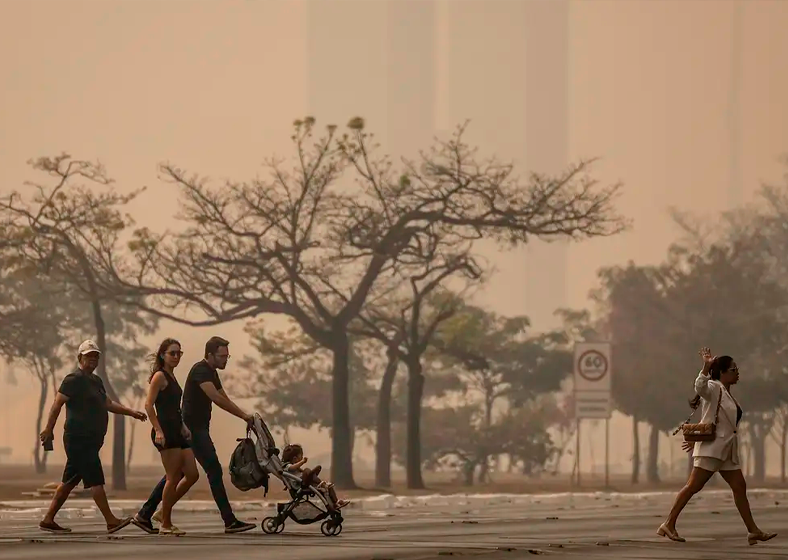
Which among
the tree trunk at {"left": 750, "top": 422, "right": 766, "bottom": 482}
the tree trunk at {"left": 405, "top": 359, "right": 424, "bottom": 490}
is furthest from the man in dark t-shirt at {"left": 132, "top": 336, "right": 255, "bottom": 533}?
the tree trunk at {"left": 750, "top": 422, "right": 766, "bottom": 482}

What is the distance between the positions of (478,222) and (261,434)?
31002mm

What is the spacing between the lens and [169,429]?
18672 mm

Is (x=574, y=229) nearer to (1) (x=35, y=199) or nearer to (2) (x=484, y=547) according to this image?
(1) (x=35, y=199)

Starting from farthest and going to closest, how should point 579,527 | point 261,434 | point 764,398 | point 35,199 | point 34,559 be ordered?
point 764,398 → point 35,199 → point 579,527 → point 261,434 → point 34,559

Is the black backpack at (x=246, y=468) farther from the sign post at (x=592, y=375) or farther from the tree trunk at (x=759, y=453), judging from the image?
the tree trunk at (x=759, y=453)

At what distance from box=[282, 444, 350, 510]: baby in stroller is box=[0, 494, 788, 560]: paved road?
0.39 meters

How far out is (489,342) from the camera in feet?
262

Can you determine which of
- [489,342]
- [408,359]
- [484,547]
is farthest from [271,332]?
[484,547]

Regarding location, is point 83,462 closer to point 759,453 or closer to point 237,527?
point 237,527

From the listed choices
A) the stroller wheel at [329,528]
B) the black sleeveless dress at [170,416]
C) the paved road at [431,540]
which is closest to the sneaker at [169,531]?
the paved road at [431,540]

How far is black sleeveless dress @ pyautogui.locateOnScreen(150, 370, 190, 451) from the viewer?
18625 mm

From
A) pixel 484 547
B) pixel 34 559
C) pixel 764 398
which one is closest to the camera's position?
pixel 34 559

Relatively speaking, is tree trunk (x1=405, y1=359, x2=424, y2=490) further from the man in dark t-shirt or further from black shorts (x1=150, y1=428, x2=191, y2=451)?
black shorts (x1=150, y1=428, x2=191, y2=451)

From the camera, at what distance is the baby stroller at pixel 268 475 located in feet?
60.3
